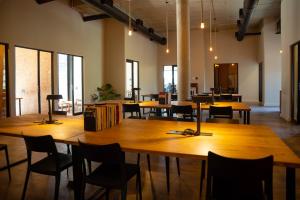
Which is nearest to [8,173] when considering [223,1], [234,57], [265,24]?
[223,1]

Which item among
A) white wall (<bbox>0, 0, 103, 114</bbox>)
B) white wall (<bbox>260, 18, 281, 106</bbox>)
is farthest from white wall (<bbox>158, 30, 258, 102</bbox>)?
white wall (<bbox>0, 0, 103, 114</bbox>)

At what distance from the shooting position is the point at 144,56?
1306 centimetres

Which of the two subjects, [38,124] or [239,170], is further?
[38,124]

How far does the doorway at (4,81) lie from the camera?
647 centimetres

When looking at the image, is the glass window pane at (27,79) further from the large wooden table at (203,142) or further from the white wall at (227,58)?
the white wall at (227,58)

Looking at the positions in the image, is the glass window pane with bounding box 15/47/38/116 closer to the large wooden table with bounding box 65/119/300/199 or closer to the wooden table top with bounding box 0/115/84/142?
the wooden table top with bounding box 0/115/84/142

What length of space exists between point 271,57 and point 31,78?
396 inches

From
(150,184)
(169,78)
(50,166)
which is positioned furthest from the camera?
(169,78)

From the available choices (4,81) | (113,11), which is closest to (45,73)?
(4,81)

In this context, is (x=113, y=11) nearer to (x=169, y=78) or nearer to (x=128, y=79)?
(x=128, y=79)

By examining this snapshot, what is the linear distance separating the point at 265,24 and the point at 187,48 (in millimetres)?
6350

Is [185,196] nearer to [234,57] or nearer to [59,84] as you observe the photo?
[59,84]

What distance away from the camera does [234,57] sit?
1393 centimetres

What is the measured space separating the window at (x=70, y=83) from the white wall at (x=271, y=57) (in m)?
8.22
